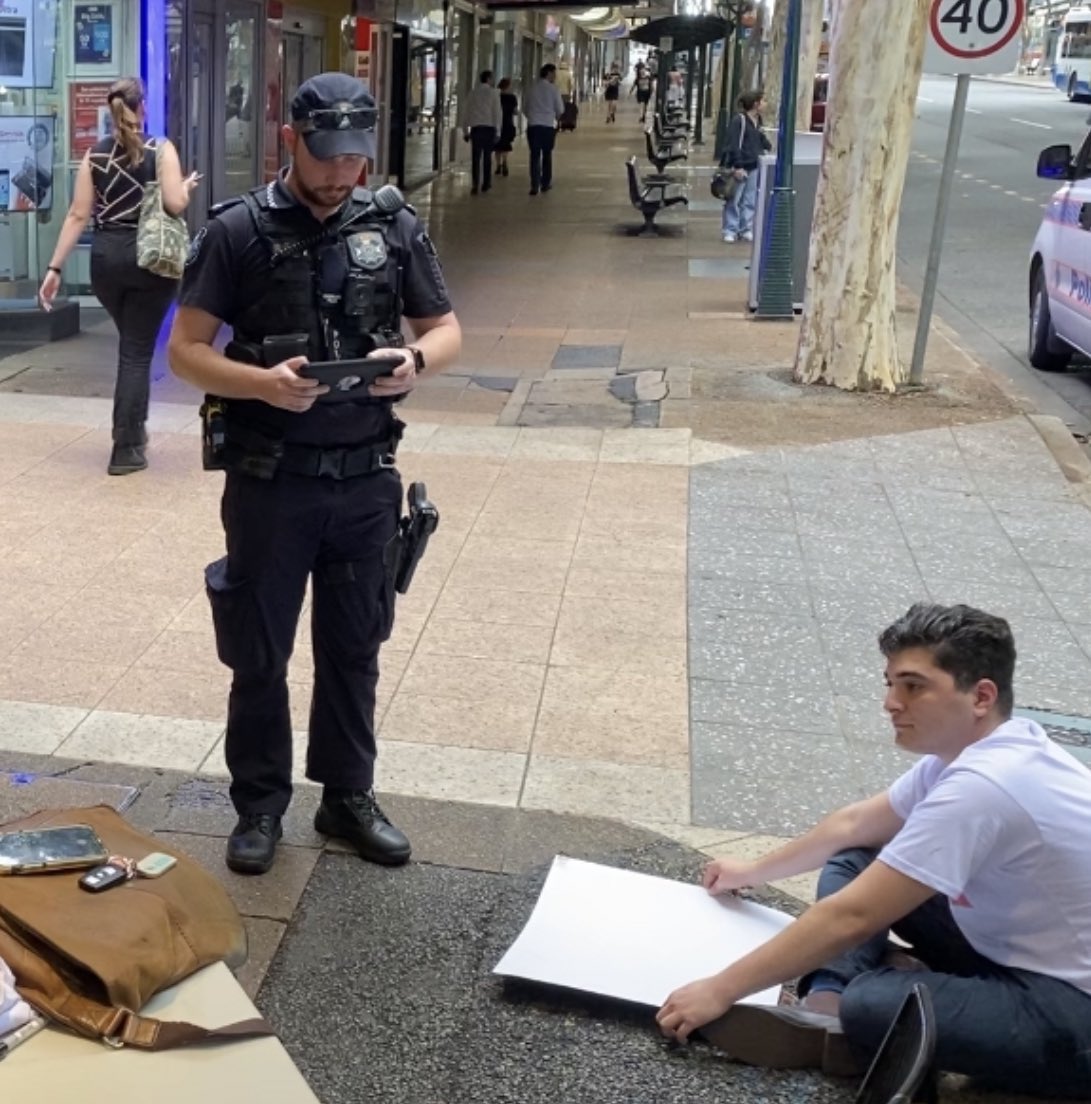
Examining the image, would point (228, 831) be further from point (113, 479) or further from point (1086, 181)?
point (1086, 181)

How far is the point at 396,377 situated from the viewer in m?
3.35

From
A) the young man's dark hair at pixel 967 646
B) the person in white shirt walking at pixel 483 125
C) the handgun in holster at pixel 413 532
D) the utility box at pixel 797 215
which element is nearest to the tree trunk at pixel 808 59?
the person in white shirt walking at pixel 483 125

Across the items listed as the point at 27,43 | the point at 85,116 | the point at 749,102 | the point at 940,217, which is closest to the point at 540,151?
the point at 749,102

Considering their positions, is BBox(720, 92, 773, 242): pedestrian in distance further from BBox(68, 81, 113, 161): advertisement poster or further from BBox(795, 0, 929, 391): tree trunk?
BBox(68, 81, 113, 161): advertisement poster

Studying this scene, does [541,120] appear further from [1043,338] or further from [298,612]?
[298,612]

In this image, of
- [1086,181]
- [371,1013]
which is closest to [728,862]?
[371,1013]

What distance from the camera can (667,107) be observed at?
3362 centimetres

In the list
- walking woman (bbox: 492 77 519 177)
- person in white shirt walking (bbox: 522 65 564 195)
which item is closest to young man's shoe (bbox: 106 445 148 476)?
person in white shirt walking (bbox: 522 65 564 195)

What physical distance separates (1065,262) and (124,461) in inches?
251

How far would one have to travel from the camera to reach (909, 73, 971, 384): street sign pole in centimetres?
887

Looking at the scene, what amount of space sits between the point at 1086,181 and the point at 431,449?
4.86m

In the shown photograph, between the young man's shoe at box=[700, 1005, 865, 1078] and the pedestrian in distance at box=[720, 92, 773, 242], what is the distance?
1375cm

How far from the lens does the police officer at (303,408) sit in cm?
334

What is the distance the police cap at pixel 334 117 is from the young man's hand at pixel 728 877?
1.81 meters
